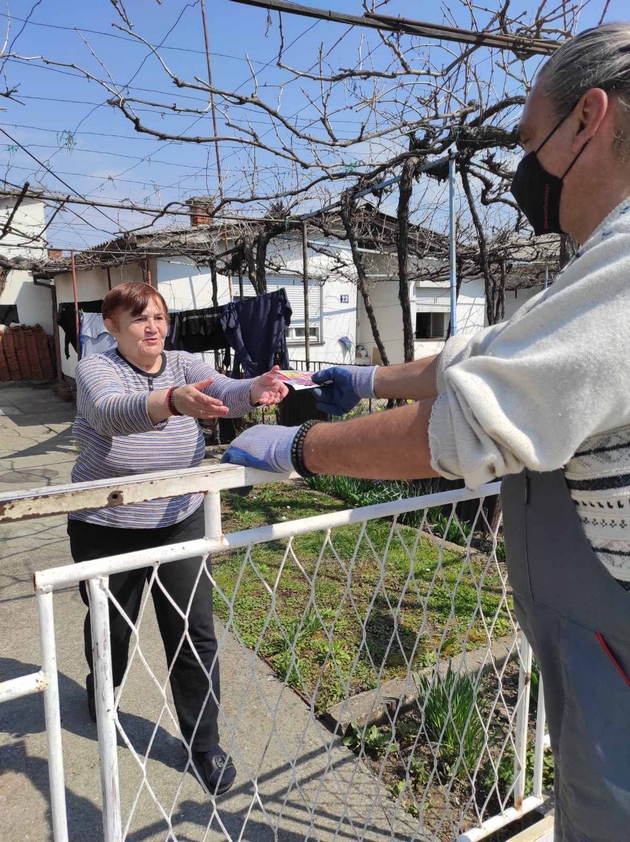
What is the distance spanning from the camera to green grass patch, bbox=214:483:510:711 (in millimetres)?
2902

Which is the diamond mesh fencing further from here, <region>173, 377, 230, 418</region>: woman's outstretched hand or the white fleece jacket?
the white fleece jacket

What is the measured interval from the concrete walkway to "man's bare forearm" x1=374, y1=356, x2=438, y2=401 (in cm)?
84

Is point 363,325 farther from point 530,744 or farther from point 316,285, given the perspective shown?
point 530,744

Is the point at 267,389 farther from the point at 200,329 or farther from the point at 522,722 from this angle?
the point at 200,329

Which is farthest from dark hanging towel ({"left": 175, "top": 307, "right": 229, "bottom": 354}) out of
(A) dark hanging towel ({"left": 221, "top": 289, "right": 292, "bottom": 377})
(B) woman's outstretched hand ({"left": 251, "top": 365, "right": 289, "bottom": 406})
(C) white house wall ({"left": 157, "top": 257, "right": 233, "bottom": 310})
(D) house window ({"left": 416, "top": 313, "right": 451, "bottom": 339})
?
(D) house window ({"left": 416, "top": 313, "right": 451, "bottom": 339})

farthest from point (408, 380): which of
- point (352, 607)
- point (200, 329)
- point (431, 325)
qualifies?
point (431, 325)

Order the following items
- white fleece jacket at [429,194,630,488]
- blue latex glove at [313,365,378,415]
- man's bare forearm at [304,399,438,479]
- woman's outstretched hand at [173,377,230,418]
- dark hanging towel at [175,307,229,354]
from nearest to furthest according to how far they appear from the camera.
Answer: white fleece jacket at [429,194,630,488] < man's bare forearm at [304,399,438,479] < blue latex glove at [313,365,378,415] < woman's outstretched hand at [173,377,230,418] < dark hanging towel at [175,307,229,354]

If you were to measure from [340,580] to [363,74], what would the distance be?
3.55 meters

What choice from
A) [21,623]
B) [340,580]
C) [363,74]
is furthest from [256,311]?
[21,623]

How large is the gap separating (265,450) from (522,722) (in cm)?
151

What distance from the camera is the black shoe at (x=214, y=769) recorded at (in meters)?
2.13

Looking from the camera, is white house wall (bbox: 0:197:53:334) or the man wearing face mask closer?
the man wearing face mask

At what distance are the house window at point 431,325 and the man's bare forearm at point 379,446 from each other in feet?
56.8

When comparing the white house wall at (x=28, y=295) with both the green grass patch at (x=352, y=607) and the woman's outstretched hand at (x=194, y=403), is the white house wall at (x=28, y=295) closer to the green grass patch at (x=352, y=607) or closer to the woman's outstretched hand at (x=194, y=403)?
the green grass patch at (x=352, y=607)
